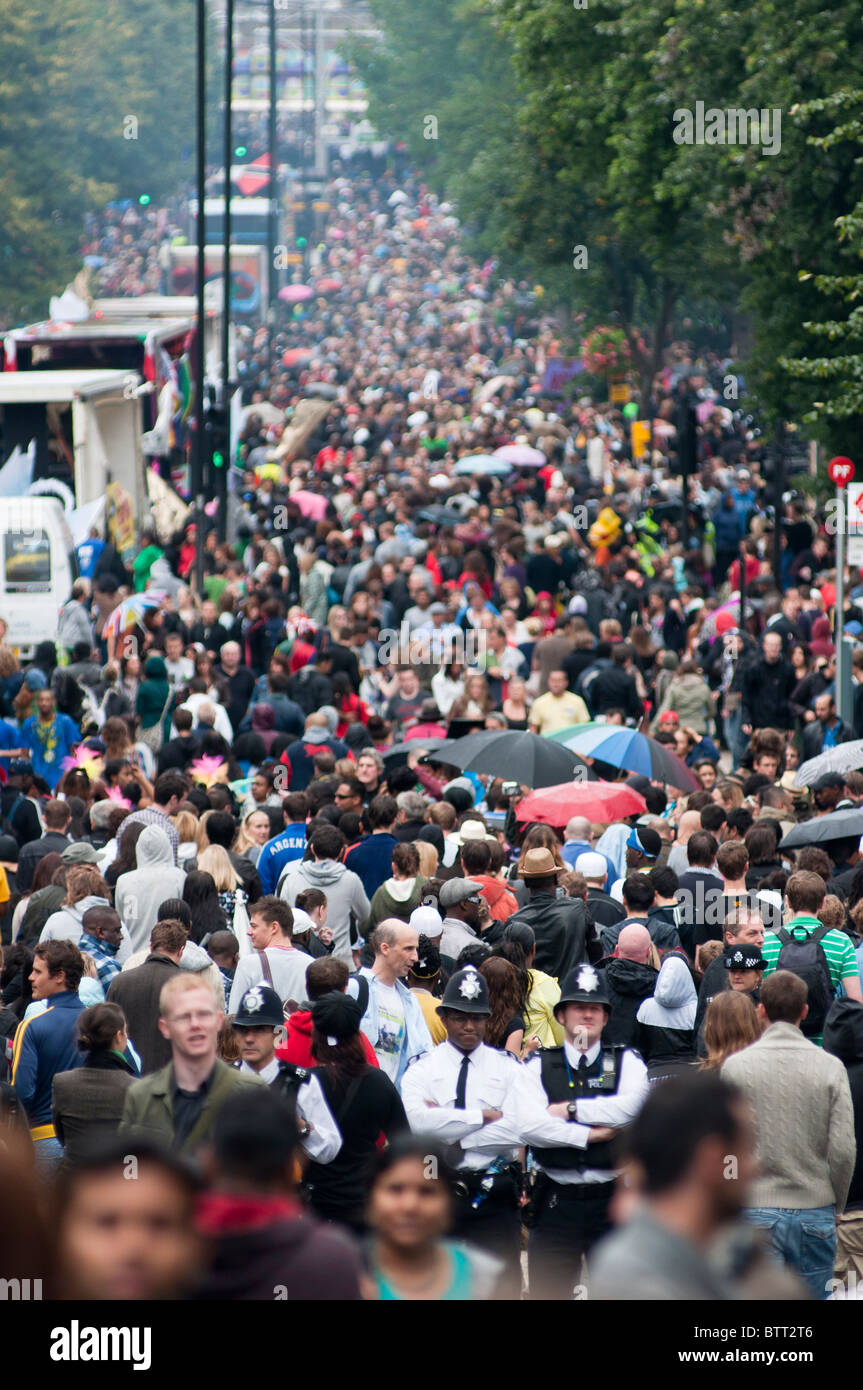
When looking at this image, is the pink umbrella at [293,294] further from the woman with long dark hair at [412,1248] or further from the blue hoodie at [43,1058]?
the woman with long dark hair at [412,1248]

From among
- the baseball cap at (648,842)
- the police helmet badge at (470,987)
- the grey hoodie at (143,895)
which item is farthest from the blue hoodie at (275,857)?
the police helmet badge at (470,987)

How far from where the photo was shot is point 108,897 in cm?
938

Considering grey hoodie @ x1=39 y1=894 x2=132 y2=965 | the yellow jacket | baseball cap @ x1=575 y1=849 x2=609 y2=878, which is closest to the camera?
the yellow jacket

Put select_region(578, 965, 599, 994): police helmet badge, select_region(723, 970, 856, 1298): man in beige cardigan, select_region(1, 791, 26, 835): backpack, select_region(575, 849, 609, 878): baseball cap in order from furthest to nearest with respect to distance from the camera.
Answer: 1. select_region(1, 791, 26, 835): backpack
2. select_region(575, 849, 609, 878): baseball cap
3. select_region(578, 965, 599, 994): police helmet badge
4. select_region(723, 970, 856, 1298): man in beige cardigan

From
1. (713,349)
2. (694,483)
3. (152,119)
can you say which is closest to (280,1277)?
(694,483)

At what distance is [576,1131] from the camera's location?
6.56 meters

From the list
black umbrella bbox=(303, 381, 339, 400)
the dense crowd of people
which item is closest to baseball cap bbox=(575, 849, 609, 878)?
the dense crowd of people

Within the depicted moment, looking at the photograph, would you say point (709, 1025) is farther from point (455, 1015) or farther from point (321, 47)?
point (321, 47)

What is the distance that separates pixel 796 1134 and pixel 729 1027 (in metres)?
0.44

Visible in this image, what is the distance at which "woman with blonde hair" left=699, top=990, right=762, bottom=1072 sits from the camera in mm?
6730

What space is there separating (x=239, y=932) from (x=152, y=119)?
8287cm

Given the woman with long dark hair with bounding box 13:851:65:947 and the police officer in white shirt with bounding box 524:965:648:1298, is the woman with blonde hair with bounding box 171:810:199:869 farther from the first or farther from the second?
the police officer in white shirt with bounding box 524:965:648:1298

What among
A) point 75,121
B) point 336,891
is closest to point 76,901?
point 336,891

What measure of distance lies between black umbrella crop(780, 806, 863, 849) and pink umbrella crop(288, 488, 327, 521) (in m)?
17.4
